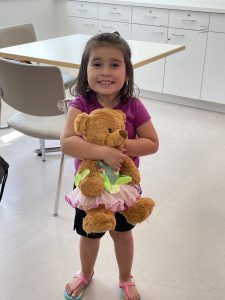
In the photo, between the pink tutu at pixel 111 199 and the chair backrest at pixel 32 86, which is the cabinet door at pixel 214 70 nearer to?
the chair backrest at pixel 32 86

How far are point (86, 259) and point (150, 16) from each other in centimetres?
280

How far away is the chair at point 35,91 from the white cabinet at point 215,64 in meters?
2.00

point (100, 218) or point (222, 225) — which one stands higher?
point (100, 218)

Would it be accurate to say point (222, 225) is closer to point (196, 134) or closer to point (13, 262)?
point (13, 262)

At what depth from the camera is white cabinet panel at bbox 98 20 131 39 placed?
3.82 m

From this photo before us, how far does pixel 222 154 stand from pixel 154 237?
1.15 metres

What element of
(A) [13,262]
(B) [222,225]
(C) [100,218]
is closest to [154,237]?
(B) [222,225]

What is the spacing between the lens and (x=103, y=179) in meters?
1.13

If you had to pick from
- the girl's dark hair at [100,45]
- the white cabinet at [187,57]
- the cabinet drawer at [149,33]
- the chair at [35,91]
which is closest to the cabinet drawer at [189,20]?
the white cabinet at [187,57]

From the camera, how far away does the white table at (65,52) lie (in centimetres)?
200

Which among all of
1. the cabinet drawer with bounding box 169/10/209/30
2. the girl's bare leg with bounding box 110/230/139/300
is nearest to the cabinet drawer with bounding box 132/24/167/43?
the cabinet drawer with bounding box 169/10/209/30

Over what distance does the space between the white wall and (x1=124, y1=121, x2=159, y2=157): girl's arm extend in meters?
3.06

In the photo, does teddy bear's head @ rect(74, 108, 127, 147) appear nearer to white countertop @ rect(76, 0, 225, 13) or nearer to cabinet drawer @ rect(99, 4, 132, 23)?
white countertop @ rect(76, 0, 225, 13)

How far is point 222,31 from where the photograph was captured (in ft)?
10.9
